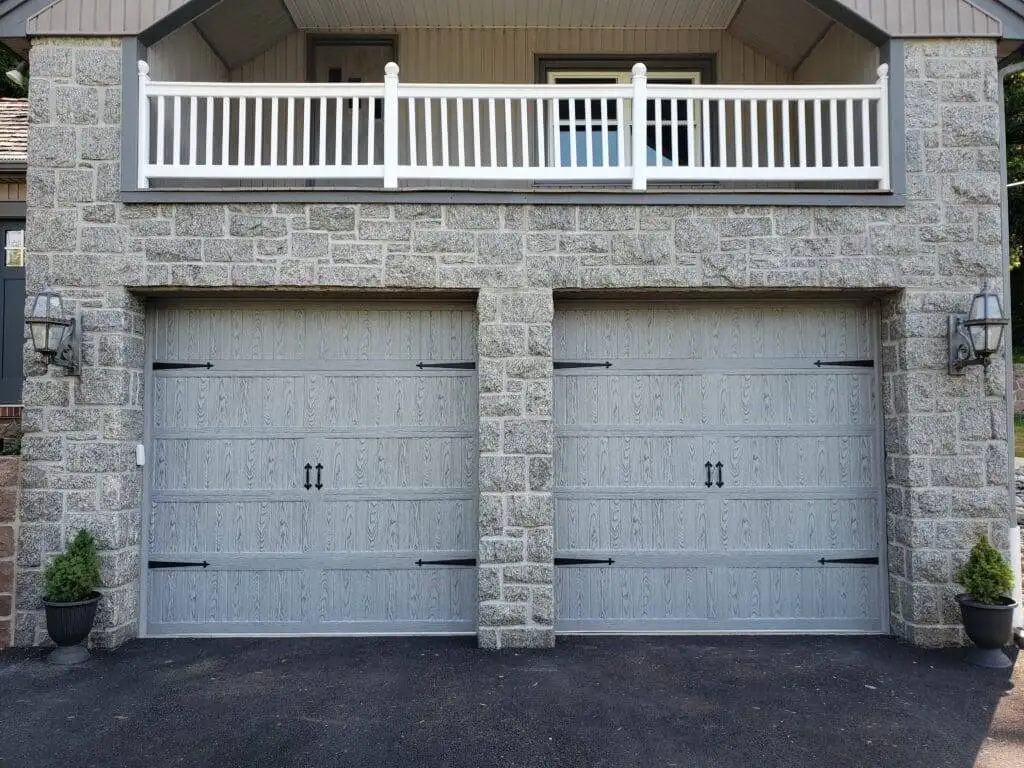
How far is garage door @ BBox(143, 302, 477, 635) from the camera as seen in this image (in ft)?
15.6

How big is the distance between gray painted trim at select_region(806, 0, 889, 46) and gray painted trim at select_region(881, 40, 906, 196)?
88 mm

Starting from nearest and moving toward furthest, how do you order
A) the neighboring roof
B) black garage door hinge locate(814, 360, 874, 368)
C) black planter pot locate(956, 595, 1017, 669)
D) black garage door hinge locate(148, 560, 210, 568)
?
black planter pot locate(956, 595, 1017, 669), black garage door hinge locate(148, 560, 210, 568), black garage door hinge locate(814, 360, 874, 368), the neighboring roof

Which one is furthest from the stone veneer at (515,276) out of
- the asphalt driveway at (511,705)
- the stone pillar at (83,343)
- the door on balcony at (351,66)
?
the door on balcony at (351,66)

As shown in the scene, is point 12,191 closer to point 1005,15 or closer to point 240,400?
point 240,400

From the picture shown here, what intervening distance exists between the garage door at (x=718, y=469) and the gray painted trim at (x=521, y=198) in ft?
2.35

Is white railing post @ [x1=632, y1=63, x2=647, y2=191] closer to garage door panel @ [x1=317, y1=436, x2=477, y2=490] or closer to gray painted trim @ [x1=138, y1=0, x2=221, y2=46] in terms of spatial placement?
garage door panel @ [x1=317, y1=436, x2=477, y2=490]

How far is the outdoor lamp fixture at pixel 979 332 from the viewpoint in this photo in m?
4.27

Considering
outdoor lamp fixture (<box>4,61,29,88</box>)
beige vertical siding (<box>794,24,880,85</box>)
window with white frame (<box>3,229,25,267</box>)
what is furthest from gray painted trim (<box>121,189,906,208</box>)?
window with white frame (<box>3,229,25,267</box>)

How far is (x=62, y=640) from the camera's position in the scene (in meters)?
4.20

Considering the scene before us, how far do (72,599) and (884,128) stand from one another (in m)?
6.03

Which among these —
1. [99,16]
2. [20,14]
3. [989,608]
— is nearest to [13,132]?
[20,14]

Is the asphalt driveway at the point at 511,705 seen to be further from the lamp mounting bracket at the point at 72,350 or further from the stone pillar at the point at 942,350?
the lamp mounting bracket at the point at 72,350

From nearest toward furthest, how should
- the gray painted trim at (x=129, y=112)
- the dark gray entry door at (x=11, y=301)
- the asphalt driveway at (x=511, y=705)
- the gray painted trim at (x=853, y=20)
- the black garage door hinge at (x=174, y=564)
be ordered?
the asphalt driveway at (x=511, y=705) < the gray painted trim at (x=129, y=112) < the gray painted trim at (x=853, y=20) < the black garage door hinge at (x=174, y=564) < the dark gray entry door at (x=11, y=301)

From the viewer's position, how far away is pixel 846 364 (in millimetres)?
4840
